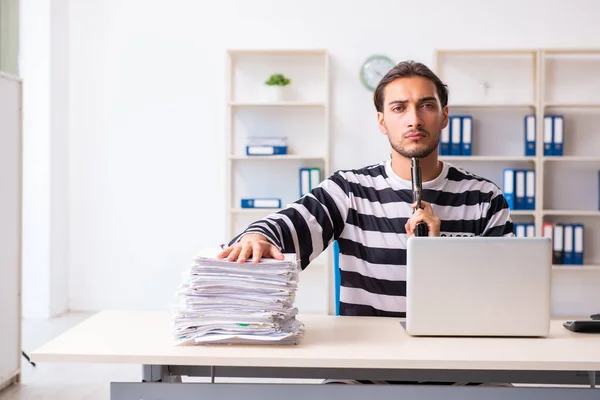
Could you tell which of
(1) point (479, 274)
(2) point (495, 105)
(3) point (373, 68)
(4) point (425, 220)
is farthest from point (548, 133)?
(1) point (479, 274)

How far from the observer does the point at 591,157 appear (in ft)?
16.2

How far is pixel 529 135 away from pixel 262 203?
187 cm

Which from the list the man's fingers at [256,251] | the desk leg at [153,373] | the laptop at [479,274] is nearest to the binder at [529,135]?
the laptop at [479,274]

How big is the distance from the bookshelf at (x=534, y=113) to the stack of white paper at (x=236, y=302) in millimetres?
3935

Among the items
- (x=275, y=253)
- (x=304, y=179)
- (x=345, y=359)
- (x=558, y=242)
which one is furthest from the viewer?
(x=304, y=179)

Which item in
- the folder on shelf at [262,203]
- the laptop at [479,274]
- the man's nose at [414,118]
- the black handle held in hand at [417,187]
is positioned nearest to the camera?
the laptop at [479,274]

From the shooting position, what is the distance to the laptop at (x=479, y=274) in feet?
4.83

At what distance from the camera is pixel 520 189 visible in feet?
16.5

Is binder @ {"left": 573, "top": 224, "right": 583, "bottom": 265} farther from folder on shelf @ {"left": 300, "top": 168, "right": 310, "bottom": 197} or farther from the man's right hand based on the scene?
the man's right hand

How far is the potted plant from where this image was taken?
511cm

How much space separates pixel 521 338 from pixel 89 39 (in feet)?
15.0

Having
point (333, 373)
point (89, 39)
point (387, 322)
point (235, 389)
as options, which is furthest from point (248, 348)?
point (89, 39)

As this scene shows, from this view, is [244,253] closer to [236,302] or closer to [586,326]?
[236,302]

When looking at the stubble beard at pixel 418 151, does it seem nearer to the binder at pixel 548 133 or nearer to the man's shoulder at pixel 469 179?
the man's shoulder at pixel 469 179
